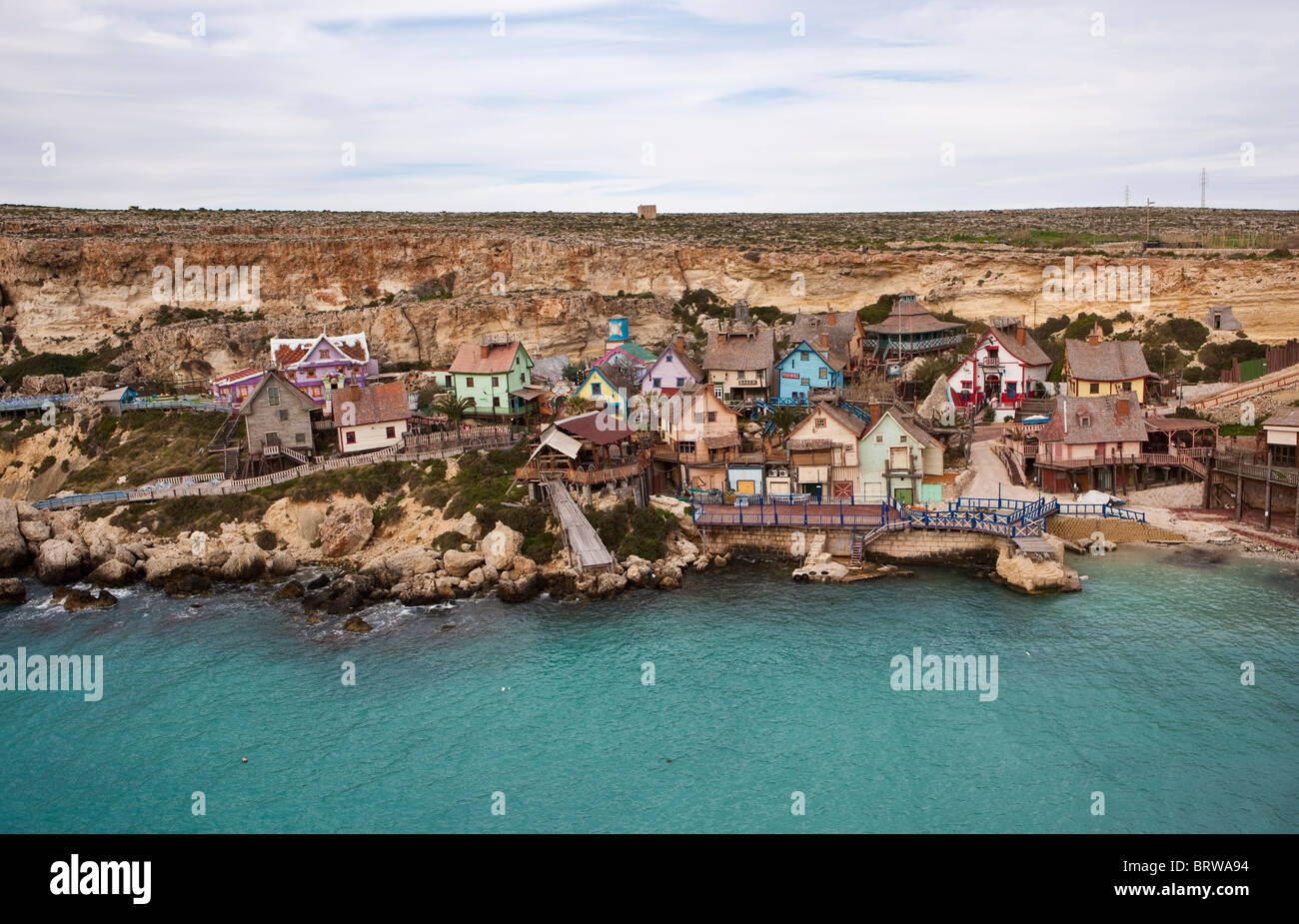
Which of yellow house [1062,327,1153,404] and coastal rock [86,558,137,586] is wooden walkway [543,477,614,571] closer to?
coastal rock [86,558,137,586]

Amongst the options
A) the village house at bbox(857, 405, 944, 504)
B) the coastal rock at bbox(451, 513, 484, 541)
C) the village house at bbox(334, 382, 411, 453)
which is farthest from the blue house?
the coastal rock at bbox(451, 513, 484, 541)

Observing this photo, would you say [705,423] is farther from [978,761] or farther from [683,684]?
[978,761]

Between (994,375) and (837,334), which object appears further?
(837,334)

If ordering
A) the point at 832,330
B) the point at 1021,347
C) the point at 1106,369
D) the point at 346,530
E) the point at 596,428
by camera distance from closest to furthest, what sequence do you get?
1. the point at 346,530
2. the point at 596,428
3. the point at 1106,369
4. the point at 1021,347
5. the point at 832,330

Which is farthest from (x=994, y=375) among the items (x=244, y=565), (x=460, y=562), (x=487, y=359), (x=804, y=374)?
(x=244, y=565)

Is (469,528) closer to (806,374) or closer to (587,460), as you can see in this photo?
(587,460)

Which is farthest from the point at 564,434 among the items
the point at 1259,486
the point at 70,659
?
the point at 1259,486

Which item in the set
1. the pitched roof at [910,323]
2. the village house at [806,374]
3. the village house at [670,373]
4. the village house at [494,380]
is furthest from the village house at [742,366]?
the village house at [494,380]
